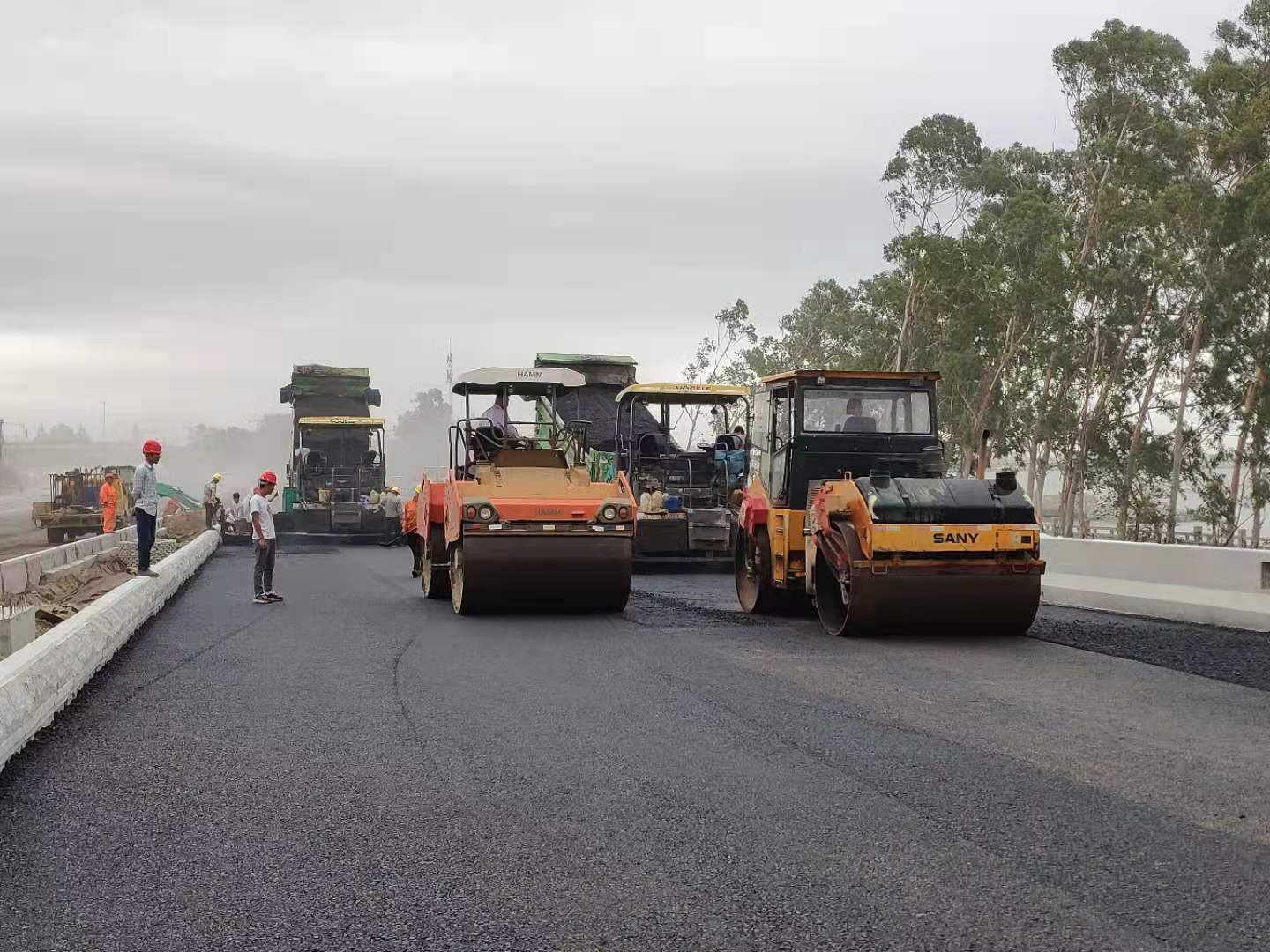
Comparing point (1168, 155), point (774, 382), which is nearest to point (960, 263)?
point (1168, 155)

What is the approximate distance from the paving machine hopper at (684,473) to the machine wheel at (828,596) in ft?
27.9

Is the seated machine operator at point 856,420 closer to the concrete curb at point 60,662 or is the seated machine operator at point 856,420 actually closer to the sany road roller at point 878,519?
the sany road roller at point 878,519

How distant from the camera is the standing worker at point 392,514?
32531 millimetres

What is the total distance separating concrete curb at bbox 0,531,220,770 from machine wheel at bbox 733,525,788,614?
6168 millimetres

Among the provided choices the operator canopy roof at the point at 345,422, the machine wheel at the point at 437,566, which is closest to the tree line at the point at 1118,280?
the operator canopy roof at the point at 345,422

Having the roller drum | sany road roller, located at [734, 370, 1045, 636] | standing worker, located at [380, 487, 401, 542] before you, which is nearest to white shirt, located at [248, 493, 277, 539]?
the roller drum

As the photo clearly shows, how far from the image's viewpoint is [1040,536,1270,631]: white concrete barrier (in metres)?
11.8

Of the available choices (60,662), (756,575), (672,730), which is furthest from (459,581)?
(672,730)

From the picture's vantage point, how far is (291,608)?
51.5ft

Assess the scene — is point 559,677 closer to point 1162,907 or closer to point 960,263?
point 1162,907

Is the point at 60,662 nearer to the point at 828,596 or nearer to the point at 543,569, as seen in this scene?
the point at 543,569

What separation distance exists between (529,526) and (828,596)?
315cm

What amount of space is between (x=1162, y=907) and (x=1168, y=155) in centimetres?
4398

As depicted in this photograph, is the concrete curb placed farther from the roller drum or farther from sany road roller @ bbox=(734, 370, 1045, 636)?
sany road roller @ bbox=(734, 370, 1045, 636)
